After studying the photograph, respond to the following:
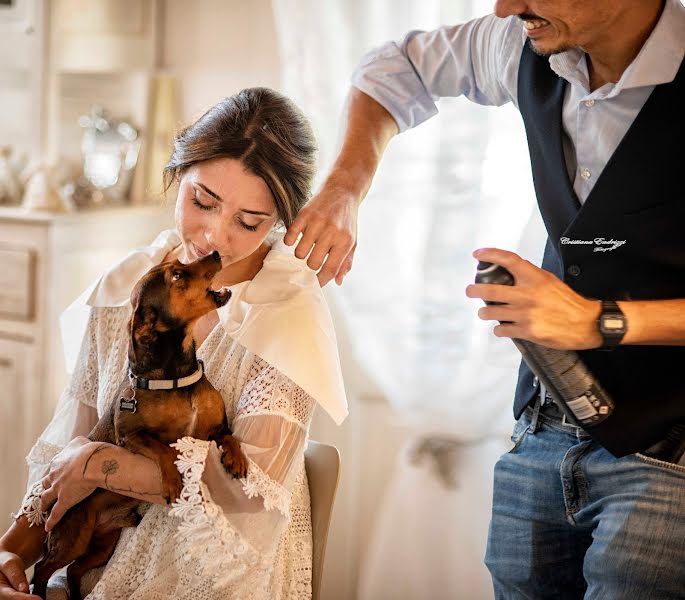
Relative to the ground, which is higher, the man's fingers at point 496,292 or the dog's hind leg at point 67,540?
the man's fingers at point 496,292

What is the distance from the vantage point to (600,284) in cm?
146

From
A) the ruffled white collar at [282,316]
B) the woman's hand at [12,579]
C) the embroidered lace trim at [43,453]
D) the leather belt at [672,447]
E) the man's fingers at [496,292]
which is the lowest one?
the woman's hand at [12,579]

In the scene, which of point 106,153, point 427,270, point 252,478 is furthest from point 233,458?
point 106,153

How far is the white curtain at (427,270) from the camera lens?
253 centimetres

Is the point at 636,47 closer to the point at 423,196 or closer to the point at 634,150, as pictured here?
the point at 634,150

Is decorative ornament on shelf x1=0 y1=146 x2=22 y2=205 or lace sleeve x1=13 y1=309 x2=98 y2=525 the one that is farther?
decorative ornament on shelf x1=0 y1=146 x2=22 y2=205

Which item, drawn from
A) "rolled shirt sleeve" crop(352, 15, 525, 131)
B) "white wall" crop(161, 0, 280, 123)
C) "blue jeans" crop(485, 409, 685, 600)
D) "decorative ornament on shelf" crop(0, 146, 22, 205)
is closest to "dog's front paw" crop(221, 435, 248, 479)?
"blue jeans" crop(485, 409, 685, 600)

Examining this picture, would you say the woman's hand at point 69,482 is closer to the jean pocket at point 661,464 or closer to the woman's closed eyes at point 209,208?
the woman's closed eyes at point 209,208

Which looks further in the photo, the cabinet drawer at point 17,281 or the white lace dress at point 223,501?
the cabinet drawer at point 17,281

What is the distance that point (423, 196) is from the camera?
8.57ft

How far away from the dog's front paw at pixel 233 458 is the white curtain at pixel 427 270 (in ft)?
3.92

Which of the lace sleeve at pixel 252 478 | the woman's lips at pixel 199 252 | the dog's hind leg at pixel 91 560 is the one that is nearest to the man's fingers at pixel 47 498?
the dog's hind leg at pixel 91 560

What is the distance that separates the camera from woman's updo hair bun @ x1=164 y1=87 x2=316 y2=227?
65.2 inches

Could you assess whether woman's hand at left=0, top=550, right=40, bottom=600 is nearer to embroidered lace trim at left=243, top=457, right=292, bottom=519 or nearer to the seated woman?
the seated woman
